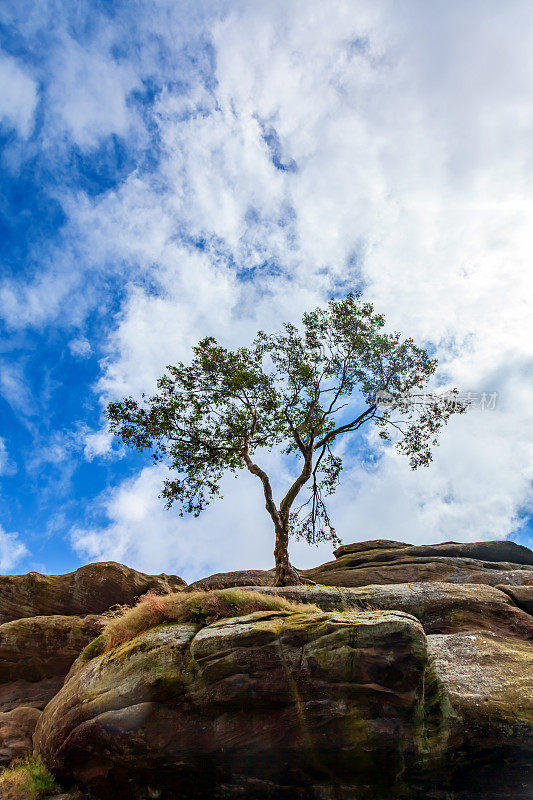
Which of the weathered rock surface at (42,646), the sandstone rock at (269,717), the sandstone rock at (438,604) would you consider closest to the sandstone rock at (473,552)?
the sandstone rock at (438,604)

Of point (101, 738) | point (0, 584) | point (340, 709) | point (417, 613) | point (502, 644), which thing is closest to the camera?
point (340, 709)

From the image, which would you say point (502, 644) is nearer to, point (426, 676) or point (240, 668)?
point (426, 676)

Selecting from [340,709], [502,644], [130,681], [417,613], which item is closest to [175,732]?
[130,681]

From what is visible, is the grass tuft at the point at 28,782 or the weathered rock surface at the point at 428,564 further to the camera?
the weathered rock surface at the point at 428,564

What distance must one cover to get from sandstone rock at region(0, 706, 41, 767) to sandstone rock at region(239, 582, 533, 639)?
38.8ft

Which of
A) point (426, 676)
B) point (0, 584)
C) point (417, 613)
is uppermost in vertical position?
point (0, 584)

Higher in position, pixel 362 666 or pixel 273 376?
pixel 273 376

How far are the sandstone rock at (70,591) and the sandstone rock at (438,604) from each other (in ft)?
47.8

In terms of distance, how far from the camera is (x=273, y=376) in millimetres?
36312

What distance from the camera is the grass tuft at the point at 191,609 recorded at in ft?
56.5

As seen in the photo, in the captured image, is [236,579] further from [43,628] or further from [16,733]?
[16,733]

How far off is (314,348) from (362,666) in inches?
1018

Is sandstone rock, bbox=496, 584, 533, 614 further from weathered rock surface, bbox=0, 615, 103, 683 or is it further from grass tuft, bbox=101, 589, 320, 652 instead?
weathered rock surface, bbox=0, 615, 103, 683

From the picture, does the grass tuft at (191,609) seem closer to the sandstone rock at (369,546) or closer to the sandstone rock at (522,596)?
the sandstone rock at (522,596)
